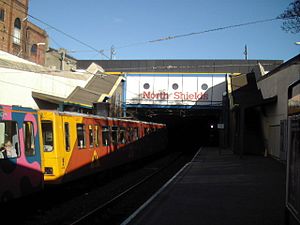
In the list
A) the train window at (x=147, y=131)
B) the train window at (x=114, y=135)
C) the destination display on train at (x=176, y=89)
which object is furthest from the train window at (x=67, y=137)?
the destination display on train at (x=176, y=89)

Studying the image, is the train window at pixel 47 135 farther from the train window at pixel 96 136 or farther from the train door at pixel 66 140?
the train window at pixel 96 136

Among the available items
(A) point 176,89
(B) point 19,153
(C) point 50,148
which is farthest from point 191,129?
(B) point 19,153

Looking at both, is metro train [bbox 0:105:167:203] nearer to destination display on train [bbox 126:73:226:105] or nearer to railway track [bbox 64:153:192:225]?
railway track [bbox 64:153:192:225]

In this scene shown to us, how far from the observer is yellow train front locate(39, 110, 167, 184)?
11.1 metres

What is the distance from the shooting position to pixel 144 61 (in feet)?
192

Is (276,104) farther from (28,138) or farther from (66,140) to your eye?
(28,138)

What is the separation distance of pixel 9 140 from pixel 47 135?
3.46 meters

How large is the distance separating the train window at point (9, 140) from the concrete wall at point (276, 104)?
1385cm

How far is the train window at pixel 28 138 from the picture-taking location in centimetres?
838

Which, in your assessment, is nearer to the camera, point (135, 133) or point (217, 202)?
point (217, 202)

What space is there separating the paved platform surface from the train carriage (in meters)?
2.29

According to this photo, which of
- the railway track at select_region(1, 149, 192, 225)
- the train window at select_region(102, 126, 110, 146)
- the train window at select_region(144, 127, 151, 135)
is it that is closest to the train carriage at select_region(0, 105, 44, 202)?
the railway track at select_region(1, 149, 192, 225)

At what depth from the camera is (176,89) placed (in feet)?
131

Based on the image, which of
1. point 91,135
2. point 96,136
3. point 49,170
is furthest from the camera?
point 96,136
